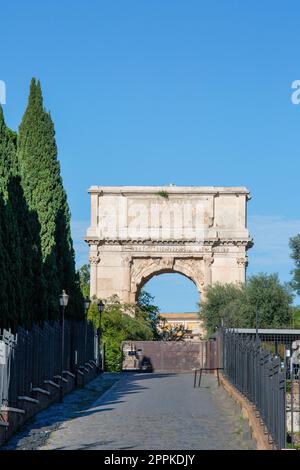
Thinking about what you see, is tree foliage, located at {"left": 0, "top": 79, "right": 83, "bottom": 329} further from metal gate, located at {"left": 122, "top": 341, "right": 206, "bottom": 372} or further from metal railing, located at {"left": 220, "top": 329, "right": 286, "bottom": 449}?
A: metal gate, located at {"left": 122, "top": 341, "right": 206, "bottom": 372}

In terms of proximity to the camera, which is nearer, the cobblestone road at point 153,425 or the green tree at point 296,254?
the cobblestone road at point 153,425

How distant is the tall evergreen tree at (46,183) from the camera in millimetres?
32125

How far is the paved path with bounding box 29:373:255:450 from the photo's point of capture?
15.4 metres

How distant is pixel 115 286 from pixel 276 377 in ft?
180

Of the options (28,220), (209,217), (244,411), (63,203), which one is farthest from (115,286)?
(244,411)

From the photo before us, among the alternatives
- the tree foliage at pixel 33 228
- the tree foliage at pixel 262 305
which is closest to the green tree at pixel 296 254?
the tree foliage at pixel 262 305

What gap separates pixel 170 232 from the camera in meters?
65.4

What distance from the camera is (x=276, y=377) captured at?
1325 cm

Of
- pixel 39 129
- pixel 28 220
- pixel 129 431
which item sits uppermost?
pixel 39 129

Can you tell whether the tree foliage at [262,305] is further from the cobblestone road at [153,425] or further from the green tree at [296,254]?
the cobblestone road at [153,425]

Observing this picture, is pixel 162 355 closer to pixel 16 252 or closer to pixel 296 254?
pixel 296 254

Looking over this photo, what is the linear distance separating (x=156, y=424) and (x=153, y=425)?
0.69 ft

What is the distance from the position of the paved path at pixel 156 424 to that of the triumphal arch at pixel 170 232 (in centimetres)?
3738
